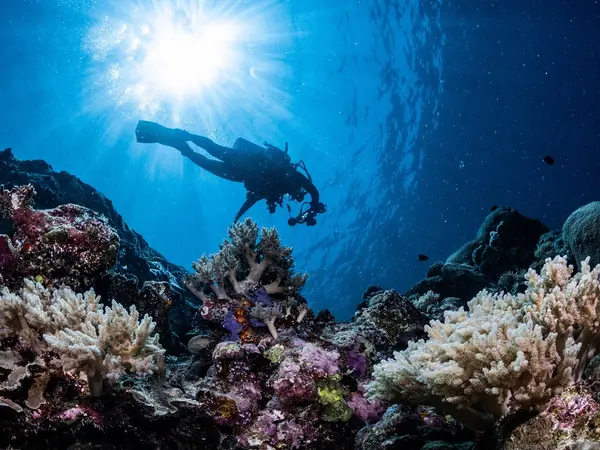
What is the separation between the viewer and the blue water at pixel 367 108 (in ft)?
105

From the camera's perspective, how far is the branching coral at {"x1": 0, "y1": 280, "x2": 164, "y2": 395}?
8.23 ft

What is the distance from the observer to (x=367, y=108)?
4038cm

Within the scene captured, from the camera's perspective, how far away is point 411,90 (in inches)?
1539

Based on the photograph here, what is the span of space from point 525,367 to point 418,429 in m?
1.49

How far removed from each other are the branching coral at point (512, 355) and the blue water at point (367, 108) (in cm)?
3154

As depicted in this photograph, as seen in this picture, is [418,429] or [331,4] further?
[331,4]

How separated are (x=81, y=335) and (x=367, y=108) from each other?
4164 centimetres

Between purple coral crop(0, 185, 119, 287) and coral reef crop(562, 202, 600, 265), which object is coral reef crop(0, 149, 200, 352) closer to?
purple coral crop(0, 185, 119, 287)

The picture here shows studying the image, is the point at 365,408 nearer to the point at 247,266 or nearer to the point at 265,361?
the point at 265,361

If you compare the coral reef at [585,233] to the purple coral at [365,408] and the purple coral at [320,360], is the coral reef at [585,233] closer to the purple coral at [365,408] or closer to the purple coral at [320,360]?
the purple coral at [365,408]

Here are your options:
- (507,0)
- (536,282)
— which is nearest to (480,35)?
(507,0)

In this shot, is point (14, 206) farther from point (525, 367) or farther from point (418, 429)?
point (525, 367)

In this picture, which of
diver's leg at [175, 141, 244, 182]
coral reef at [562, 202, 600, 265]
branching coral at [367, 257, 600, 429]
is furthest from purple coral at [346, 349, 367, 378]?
diver's leg at [175, 141, 244, 182]

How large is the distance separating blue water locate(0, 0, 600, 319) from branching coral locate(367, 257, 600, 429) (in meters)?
31.5
